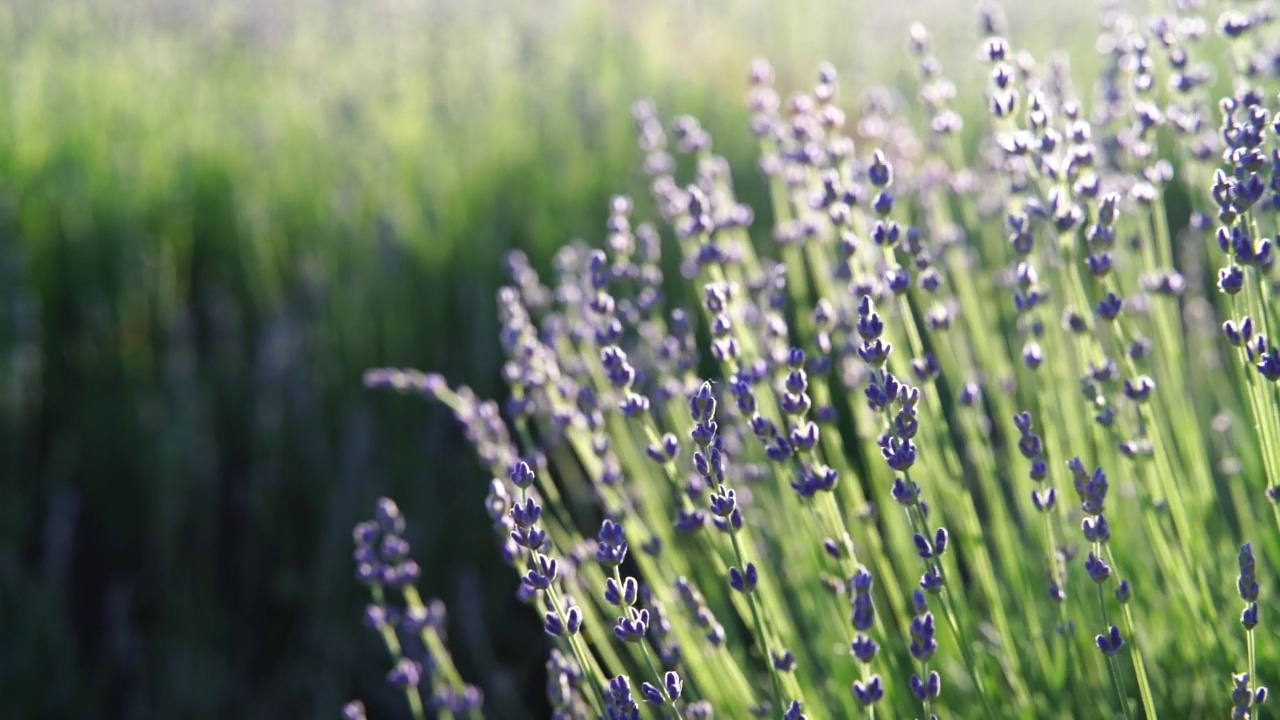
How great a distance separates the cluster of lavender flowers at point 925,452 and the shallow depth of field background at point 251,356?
619 mm

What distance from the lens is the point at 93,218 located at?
11.3 ft

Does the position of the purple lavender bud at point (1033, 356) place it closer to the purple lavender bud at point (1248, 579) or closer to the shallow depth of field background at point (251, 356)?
the purple lavender bud at point (1248, 579)

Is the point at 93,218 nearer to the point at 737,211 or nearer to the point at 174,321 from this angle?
the point at 174,321

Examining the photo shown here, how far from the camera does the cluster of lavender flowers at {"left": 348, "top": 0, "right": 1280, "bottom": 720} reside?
1.20 meters

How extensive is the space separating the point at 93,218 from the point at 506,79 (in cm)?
202

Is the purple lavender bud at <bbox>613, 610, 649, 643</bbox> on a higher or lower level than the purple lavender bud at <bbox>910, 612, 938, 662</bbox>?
lower

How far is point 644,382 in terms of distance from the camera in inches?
98.9

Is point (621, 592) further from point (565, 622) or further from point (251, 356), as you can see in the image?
point (251, 356)

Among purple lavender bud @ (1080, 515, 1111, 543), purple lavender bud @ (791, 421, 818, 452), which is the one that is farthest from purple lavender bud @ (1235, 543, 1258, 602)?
purple lavender bud @ (791, 421, 818, 452)

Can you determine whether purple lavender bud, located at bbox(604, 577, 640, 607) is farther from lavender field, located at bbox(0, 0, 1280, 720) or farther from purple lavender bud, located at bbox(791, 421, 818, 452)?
purple lavender bud, located at bbox(791, 421, 818, 452)

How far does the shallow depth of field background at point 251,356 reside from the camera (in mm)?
2730

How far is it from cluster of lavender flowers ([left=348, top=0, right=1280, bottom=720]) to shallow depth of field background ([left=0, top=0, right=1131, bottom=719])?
24.4 inches

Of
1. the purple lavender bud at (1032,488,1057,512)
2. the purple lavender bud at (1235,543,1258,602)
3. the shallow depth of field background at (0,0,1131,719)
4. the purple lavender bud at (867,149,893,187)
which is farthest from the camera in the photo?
the shallow depth of field background at (0,0,1131,719)

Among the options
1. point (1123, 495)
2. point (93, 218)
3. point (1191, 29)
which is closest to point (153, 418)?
point (93, 218)
